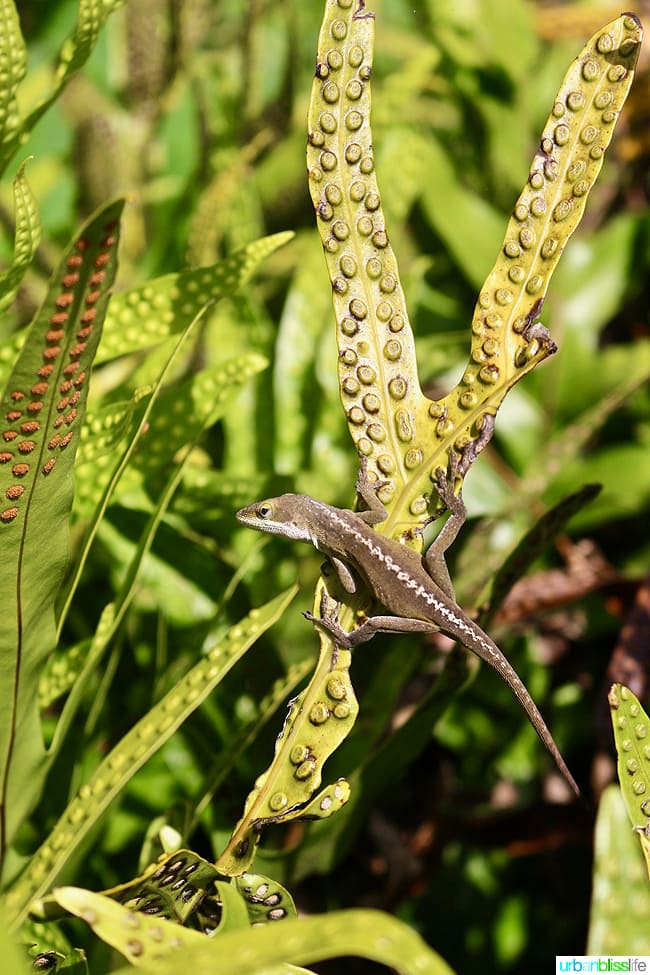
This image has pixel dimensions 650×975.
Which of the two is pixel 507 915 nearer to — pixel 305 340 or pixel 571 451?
pixel 571 451

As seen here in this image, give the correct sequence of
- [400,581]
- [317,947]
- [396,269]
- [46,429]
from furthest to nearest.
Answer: [400,581], [396,269], [46,429], [317,947]

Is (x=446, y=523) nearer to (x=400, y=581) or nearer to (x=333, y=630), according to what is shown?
(x=400, y=581)

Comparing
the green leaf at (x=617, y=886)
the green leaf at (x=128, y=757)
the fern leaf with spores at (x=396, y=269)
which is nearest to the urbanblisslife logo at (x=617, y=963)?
the green leaf at (x=617, y=886)

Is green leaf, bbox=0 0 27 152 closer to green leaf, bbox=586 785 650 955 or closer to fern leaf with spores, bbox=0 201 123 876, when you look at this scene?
fern leaf with spores, bbox=0 201 123 876

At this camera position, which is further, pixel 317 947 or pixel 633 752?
pixel 633 752

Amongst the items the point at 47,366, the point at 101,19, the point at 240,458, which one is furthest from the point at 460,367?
the point at 47,366

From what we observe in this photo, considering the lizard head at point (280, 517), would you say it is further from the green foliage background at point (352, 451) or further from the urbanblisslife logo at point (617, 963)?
the urbanblisslife logo at point (617, 963)

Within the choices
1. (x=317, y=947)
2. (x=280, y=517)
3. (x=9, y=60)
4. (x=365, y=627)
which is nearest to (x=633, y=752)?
(x=365, y=627)
